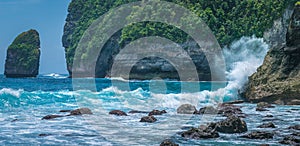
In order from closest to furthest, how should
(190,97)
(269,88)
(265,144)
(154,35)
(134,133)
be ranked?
(265,144) < (134,133) < (269,88) < (190,97) < (154,35)

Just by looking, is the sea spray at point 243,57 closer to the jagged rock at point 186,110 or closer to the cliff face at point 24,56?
the jagged rock at point 186,110

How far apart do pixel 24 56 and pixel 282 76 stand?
9899 cm

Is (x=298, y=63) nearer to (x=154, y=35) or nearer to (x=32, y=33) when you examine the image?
(x=154, y=35)

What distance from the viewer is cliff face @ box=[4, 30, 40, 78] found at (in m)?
112

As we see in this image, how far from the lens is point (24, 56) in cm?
11300

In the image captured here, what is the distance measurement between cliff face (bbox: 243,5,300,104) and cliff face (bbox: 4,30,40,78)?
9427cm

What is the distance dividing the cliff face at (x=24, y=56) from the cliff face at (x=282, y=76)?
9427 centimetres

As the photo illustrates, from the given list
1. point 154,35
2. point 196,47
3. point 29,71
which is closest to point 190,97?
point 196,47

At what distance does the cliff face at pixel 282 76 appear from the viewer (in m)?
23.1

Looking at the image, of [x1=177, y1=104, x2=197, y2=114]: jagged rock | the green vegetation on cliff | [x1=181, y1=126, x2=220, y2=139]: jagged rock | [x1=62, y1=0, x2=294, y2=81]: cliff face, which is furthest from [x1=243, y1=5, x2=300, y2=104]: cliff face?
[x1=62, y1=0, x2=294, y2=81]: cliff face

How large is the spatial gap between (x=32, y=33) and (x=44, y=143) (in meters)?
113

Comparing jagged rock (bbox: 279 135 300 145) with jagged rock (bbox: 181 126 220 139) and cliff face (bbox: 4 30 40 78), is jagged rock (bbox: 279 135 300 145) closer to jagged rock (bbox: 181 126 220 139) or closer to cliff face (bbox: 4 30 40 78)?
jagged rock (bbox: 181 126 220 139)

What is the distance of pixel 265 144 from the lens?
34.9ft

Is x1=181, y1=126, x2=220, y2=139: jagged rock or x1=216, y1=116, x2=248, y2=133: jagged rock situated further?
x1=216, y1=116, x2=248, y2=133: jagged rock
